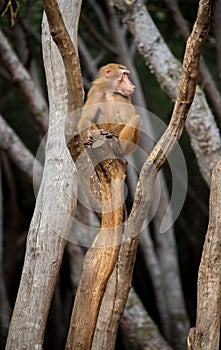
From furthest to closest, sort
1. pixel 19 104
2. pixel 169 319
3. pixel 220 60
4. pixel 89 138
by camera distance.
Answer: pixel 19 104 → pixel 169 319 → pixel 220 60 → pixel 89 138

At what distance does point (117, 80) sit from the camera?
6941mm

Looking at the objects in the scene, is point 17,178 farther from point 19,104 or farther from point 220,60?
point 220,60

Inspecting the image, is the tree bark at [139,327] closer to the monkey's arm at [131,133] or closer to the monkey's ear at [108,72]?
the monkey's arm at [131,133]

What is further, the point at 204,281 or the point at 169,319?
the point at 169,319

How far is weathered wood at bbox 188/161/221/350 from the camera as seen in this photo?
4.98 metres

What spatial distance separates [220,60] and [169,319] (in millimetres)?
4171

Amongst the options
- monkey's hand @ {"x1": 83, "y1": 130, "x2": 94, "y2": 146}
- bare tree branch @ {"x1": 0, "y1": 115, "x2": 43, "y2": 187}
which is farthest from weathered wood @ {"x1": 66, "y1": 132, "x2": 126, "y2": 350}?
bare tree branch @ {"x1": 0, "y1": 115, "x2": 43, "y2": 187}

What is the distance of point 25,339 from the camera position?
5.92 m

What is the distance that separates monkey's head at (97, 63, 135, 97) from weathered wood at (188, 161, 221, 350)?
2088 mm

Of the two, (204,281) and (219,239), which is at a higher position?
(219,239)

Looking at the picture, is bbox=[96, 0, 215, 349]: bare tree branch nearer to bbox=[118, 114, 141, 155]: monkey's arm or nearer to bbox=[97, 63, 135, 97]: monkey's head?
bbox=[118, 114, 141, 155]: monkey's arm

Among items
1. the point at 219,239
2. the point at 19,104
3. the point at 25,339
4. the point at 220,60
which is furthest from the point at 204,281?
the point at 19,104

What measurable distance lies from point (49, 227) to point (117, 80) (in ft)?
5.77

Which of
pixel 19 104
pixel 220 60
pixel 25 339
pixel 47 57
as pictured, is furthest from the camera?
pixel 19 104
